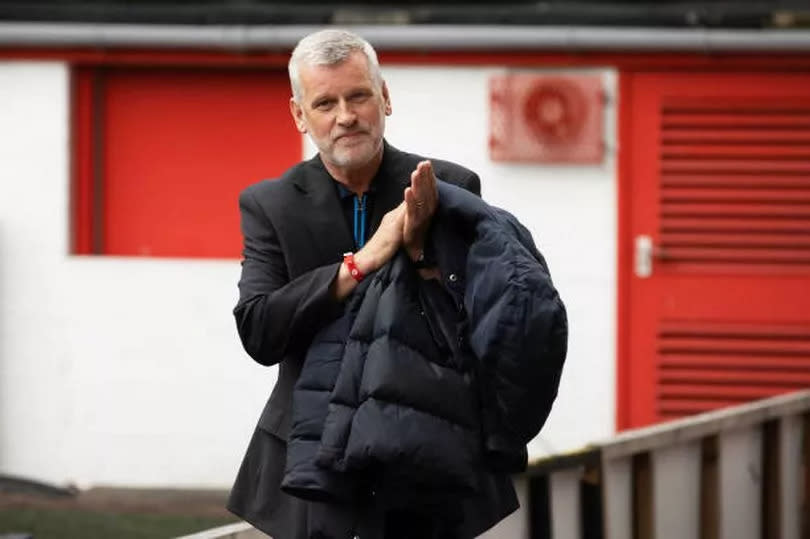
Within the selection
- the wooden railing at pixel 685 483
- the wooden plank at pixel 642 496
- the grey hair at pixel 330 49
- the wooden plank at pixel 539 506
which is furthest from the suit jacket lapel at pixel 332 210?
the wooden plank at pixel 642 496

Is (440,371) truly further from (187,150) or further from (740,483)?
(187,150)

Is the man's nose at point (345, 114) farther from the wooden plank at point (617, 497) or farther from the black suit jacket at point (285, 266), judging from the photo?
the wooden plank at point (617, 497)

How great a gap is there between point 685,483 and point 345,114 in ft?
9.42

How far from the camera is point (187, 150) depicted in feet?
33.6

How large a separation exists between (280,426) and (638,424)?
6.32m

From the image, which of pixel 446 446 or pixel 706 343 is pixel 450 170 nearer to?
pixel 446 446

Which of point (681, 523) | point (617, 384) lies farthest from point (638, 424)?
point (681, 523)

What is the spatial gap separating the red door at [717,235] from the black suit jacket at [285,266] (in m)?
6.04

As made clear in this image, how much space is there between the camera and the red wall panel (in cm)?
1018

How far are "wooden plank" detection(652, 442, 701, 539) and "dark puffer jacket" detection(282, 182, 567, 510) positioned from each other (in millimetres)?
2435

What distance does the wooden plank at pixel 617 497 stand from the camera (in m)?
5.67

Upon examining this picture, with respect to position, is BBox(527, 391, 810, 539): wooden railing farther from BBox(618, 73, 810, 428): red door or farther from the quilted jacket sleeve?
BBox(618, 73, 810, 428): red door

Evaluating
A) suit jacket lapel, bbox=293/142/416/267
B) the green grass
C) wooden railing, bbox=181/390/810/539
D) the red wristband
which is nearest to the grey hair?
suit jacket lapel, bbox=293/142/416/267

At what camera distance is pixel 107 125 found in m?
10.3
